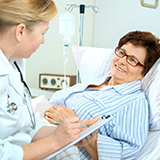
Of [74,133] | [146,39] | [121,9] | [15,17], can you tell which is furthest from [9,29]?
[121,9]

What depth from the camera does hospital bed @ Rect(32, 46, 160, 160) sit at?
1.35 m

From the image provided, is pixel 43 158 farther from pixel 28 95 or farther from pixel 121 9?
pixel 121 9

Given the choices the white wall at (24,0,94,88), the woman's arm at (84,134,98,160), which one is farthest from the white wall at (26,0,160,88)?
the woman's arm at (84,134,98,160)

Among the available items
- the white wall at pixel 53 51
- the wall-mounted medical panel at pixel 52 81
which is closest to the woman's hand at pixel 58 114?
the wall-mounted medical panel at pixel 52 81

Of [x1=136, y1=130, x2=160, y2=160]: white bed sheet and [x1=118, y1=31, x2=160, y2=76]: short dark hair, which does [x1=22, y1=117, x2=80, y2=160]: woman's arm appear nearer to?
[x1=136, y1=130, x2=160, y2=160]: white bed sheet

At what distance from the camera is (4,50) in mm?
982

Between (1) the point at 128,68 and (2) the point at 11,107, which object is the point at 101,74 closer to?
(1) the point at 128,68

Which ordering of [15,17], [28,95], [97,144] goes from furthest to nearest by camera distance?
[97,144]
[28,95]
[15,17]

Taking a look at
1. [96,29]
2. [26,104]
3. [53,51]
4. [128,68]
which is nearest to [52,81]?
[53,51]

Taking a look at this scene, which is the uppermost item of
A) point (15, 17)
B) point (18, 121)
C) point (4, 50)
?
point (15, 17)

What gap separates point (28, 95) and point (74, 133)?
0.27 metres

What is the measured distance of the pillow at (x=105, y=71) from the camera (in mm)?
1522

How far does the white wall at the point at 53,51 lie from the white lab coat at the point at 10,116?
7.58 feet

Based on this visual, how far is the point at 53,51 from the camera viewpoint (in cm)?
331
